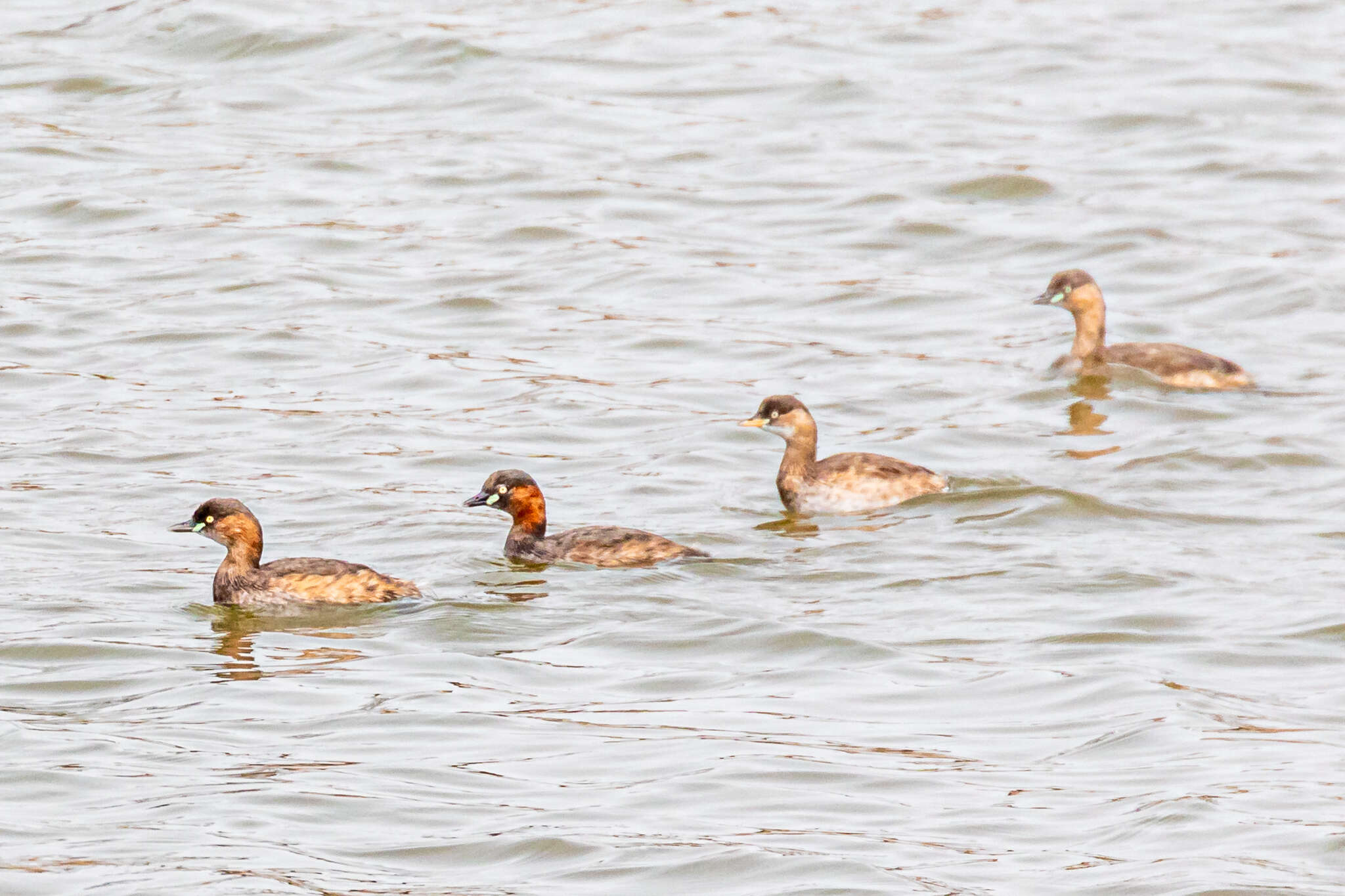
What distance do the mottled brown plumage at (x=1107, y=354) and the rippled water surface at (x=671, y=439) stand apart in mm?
263

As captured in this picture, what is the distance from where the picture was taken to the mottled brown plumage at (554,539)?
1241 centimetres

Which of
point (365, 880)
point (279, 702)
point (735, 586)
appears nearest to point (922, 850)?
point (365, 880)

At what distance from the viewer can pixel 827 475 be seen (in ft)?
46.2

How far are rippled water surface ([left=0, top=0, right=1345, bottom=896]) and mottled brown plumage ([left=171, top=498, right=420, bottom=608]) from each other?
0.49ft

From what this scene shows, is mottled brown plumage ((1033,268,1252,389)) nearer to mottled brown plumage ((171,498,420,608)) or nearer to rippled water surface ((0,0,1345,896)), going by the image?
rippled water surface ((0,0,1345,896))

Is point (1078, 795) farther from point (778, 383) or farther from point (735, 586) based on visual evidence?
point (778, 383)

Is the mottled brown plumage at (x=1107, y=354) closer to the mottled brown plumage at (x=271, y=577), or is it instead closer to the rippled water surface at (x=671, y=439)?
the rippled water surface at (x=671, y=439)

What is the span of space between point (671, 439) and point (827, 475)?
64.3 inches

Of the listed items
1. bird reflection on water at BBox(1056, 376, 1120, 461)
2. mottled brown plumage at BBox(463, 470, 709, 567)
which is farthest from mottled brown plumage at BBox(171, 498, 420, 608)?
bird reflection on water at BBox(1056, 376, 1120, 461)

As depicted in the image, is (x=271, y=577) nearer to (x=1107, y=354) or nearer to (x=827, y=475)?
(x=827, y=475)

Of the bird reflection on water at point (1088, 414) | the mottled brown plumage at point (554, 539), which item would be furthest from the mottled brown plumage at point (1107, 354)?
the mottled brown plumage at point (554, 539)

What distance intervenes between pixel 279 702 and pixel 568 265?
33.1 ft

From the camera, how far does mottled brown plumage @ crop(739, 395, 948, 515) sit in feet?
45.9

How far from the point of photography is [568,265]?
776 inches
